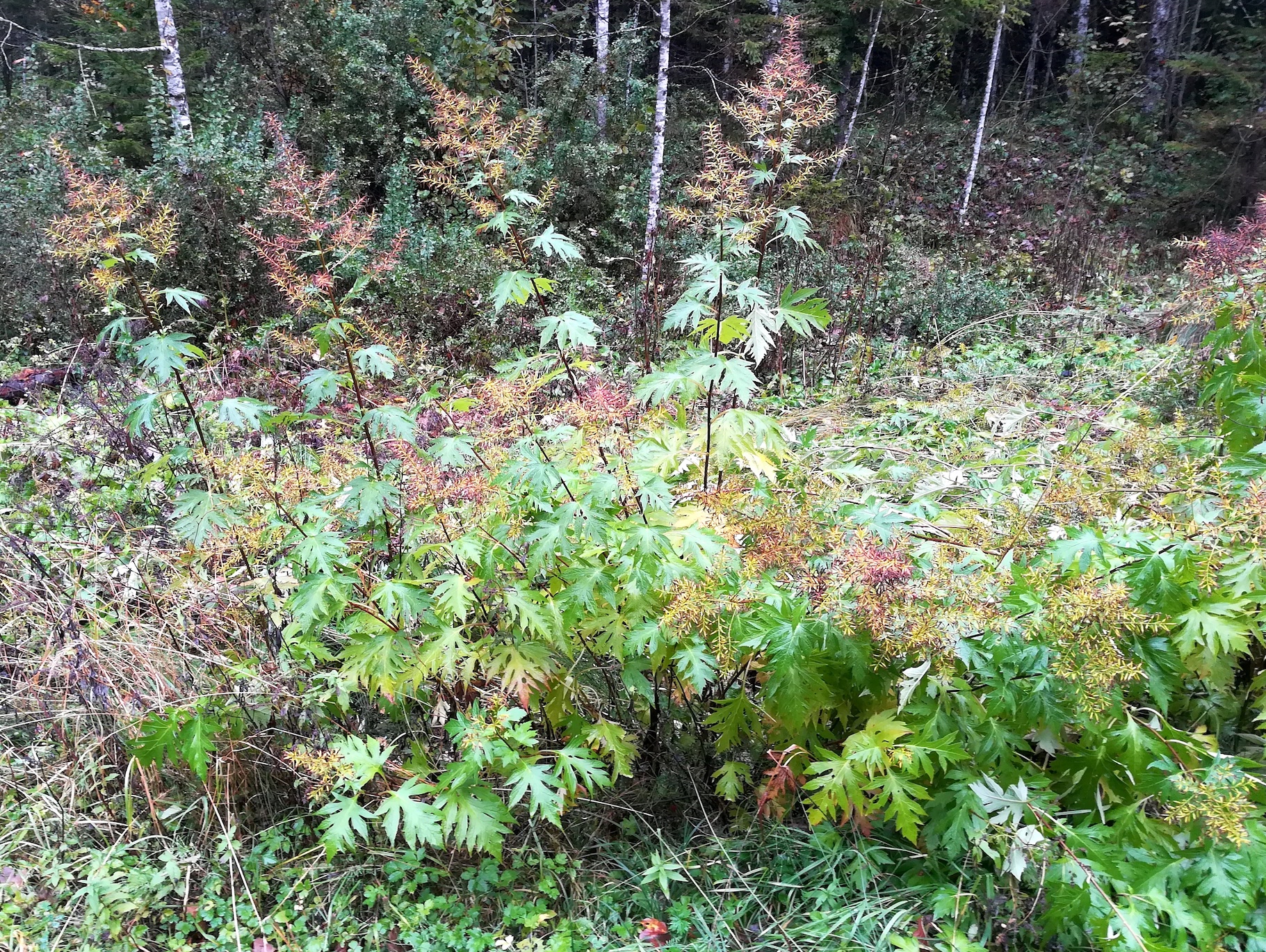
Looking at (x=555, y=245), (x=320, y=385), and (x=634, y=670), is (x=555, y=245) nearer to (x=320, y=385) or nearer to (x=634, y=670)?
(x=320, y=385)

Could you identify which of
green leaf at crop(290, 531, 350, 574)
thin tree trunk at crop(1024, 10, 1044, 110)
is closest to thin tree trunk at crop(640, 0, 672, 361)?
green leaf at crop(290, 531, 350, 574)

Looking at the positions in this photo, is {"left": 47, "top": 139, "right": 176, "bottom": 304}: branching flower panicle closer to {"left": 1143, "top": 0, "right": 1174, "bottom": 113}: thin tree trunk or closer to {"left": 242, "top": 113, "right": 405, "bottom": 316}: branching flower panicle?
{"left": 242, "top": 113, "right": 405, "bottom": 316}: branching flower panicle

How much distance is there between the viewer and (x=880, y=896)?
2.17 meters

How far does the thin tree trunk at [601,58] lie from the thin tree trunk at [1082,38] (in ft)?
34.0

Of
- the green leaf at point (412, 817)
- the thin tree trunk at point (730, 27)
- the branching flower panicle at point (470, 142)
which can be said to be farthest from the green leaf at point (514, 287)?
the thin tree trunk at point (730, 27)

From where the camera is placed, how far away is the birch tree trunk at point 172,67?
8109 mm

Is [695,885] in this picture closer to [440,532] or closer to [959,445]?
[440,532]

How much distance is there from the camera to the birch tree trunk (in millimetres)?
8109

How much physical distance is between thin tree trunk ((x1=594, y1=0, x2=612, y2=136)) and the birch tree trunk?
538 cm

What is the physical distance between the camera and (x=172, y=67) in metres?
8.23

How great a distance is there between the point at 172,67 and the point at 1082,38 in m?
16.5

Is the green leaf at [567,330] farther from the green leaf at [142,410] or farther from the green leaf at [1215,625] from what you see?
the green leaf at [1215,625]

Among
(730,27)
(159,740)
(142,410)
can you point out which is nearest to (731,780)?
(159,740)

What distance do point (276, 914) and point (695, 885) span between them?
128 cm
